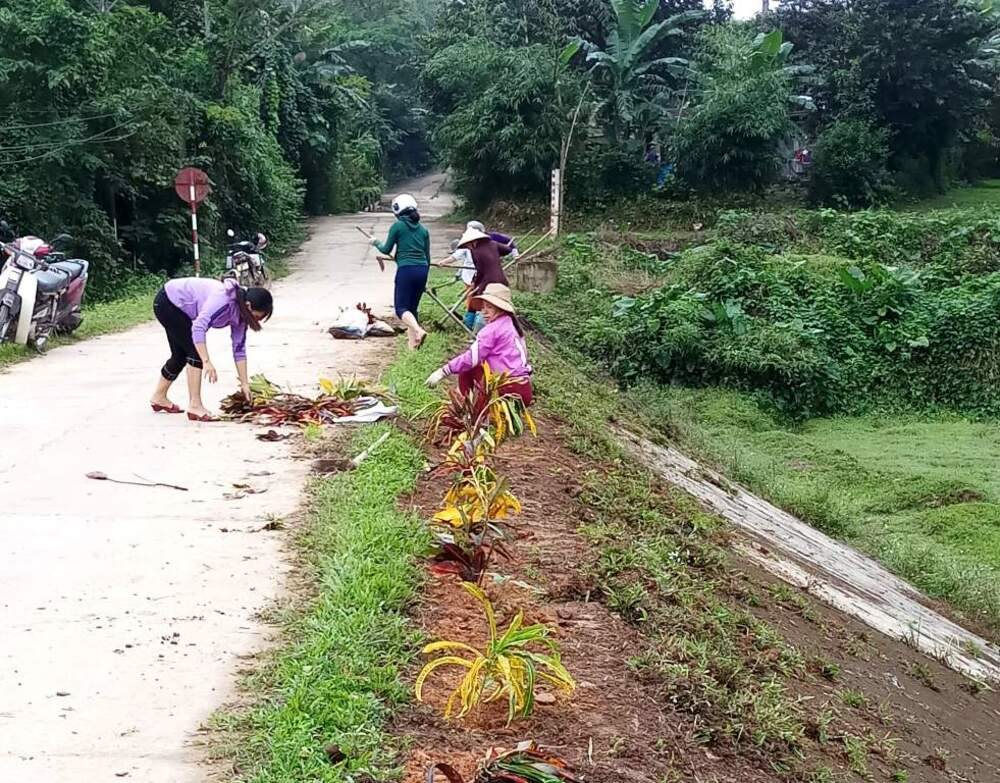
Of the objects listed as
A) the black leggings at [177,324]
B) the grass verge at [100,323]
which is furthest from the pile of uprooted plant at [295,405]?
the grass verge at [100,323]

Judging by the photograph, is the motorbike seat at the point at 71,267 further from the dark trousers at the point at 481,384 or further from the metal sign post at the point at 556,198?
the metal sign post at the point at 556,198

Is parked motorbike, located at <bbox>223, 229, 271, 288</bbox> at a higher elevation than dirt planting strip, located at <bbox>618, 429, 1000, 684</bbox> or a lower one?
higher

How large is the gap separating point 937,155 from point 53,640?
33592mm

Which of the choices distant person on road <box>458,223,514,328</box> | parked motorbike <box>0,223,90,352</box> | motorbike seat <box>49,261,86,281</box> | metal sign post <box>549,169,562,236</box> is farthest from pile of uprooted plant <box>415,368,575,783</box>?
metal sign post <box>549,169,562,236</box>

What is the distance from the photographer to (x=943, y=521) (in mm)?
11344

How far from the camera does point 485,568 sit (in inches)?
205

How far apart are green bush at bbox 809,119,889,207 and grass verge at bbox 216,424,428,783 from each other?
83.9ft

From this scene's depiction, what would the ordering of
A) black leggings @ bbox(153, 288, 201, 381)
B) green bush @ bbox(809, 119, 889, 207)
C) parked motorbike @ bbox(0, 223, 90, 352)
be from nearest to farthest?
black leggings @ bbox(153, 288, 201, 381)
parked motorbike @ bbox(0, 223, 90, 352)
green bush @ bbox(809, 119, 889, 207)

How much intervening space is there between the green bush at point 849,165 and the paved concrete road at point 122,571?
22.5 meters

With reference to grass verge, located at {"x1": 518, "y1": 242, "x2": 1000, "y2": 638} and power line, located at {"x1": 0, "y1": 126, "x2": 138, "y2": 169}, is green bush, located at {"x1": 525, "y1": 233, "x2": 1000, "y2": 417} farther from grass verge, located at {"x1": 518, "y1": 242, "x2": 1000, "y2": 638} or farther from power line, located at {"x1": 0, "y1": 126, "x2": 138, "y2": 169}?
power line, located at {"x1": 0, "y1": 126, "x2": 138, "y2": 169}

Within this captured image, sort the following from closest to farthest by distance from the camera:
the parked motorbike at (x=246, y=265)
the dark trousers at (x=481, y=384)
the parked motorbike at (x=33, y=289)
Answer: the dark trousers at (x=481, y=384) < the parked motorbike at (x=33, y=289) < the parked motorbike at (x=246, y=265)

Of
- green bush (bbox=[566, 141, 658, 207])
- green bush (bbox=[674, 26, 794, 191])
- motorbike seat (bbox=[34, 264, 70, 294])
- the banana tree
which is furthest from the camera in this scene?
green bush (bbox=[566, 141, 658, 207])

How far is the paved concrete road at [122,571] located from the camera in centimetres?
360

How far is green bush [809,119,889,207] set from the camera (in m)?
28.9
